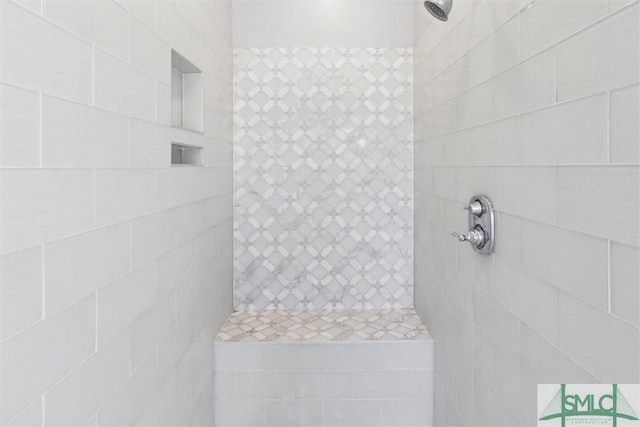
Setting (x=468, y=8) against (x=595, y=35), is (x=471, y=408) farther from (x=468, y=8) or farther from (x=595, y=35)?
(x=468, y=8)

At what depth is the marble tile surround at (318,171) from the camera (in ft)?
8.34

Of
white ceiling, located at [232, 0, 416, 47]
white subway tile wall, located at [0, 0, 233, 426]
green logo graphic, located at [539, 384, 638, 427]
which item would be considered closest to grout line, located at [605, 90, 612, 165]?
green logo graphic, located at [539, 384, 638, 427]

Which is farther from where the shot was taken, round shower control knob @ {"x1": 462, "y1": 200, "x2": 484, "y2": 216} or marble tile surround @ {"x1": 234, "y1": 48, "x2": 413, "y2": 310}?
marble tile surround @ {"x1": 234, "y1": 48, "x2": 413, "y2": 310}

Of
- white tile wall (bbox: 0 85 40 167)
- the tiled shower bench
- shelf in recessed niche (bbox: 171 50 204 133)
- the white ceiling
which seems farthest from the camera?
the white ceiling

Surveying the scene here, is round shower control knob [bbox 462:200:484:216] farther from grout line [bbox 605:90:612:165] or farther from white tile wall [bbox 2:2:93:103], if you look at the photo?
white tile wall [bbox 2:2:93:103]

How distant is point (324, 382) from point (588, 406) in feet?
4.55

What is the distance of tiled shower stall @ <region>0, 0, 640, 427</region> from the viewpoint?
787mm

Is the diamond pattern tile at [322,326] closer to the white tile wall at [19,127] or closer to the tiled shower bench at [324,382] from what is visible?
the tiled shower bench at [324,382]

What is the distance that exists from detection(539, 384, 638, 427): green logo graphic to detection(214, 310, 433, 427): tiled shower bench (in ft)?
3.52

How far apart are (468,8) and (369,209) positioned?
1266 mm

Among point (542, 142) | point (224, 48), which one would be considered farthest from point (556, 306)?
point (224, 48)

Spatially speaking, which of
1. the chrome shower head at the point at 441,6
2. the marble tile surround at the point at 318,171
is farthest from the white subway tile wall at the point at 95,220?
the chrome shower head at the point at 441,6

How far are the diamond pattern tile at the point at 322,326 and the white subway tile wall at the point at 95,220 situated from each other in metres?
0.49

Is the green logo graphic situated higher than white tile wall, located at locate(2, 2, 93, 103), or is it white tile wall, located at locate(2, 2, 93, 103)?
white tile wall, located at locate(2, 2, 93, 103)
